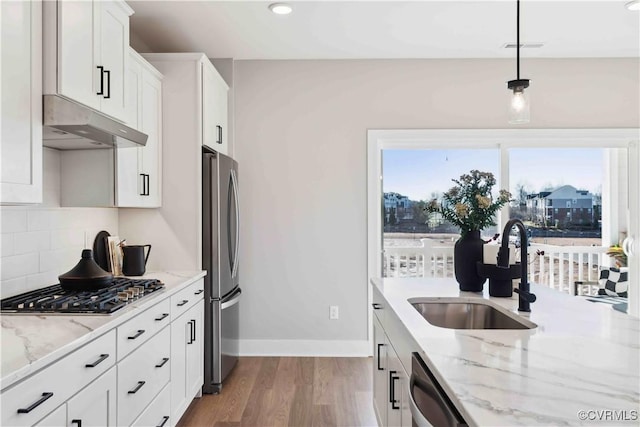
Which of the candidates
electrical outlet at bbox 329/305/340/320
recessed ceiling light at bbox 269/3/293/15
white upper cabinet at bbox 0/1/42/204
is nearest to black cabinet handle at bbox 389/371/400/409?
white upper cabinet at bbox 0/1/42/204

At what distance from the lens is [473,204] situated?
2385 millimetres

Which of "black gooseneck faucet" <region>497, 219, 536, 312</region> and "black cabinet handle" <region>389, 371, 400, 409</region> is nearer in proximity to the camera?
"black gooseneck faucet" <region>497, 219, 536, 312</region>

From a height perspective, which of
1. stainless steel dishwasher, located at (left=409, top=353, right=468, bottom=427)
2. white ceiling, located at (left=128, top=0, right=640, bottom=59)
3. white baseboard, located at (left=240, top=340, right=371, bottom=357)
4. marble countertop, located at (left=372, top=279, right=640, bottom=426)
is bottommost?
white baseboard, located at (left=240, top=340, right=371, bottom=357)

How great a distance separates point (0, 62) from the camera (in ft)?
5.48

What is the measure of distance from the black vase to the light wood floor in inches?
45.1

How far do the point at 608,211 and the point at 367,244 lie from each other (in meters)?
2.31

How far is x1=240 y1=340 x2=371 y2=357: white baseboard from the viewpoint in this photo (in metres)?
4.27

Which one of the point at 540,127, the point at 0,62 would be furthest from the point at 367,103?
the point at 0,62

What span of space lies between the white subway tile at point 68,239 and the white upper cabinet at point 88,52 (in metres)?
0.77

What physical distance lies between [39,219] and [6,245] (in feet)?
0.95

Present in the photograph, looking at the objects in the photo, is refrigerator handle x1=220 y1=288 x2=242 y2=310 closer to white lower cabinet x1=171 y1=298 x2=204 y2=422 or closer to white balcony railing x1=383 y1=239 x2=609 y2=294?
white lower cabinet x1=171 y1=298 x2=204 y2=422

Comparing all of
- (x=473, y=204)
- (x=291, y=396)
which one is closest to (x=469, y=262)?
(x=473, y=204)

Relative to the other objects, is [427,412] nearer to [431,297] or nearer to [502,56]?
[431,297]

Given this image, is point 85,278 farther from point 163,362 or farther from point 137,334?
point 163,362
